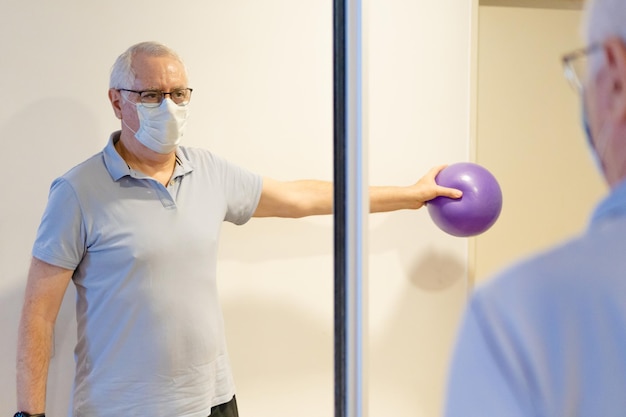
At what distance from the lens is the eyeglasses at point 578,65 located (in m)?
0.51

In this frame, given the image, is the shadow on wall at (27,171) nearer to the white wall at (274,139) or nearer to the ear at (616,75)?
the white wall at (274,139)

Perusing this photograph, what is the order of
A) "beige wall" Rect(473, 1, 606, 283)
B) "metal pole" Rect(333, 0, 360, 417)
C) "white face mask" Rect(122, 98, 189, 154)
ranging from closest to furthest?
"beige wall" Rect(473, 1, 606, 283) → "metal pole" Rect(333, 0, 360, 417) → "white face mask" Rect(122, 98, 189, 154)

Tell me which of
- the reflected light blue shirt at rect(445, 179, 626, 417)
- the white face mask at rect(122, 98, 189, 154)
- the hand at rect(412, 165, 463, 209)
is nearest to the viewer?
the reflected light blue shirt at rect(445, 179, 626, 417)

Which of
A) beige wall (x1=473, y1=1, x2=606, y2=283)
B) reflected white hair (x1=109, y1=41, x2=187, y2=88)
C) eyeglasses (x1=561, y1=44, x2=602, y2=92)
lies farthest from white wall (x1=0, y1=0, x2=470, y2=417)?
eyeglasses (x1=561, y1=44, x2=602, y2=92)

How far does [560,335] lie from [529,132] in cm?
49

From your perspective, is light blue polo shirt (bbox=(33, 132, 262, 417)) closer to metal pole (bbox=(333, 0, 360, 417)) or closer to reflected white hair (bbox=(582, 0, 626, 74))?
metal pole (bbox=(333, 0, 360, 417))

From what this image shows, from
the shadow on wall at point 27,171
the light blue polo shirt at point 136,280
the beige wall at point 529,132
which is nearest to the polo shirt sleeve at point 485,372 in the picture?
the beige wall at point 529,132

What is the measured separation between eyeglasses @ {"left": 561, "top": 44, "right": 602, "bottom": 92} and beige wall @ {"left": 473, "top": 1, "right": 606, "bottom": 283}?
2 centimetres

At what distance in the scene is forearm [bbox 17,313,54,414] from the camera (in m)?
1.24

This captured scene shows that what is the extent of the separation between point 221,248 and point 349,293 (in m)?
0.86

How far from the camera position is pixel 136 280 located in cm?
126

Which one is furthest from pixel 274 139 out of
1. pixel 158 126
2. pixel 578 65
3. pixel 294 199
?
pixel 578 65

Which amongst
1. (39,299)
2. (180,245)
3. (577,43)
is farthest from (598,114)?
(39,299)

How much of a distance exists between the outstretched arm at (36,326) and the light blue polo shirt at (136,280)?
3cm
